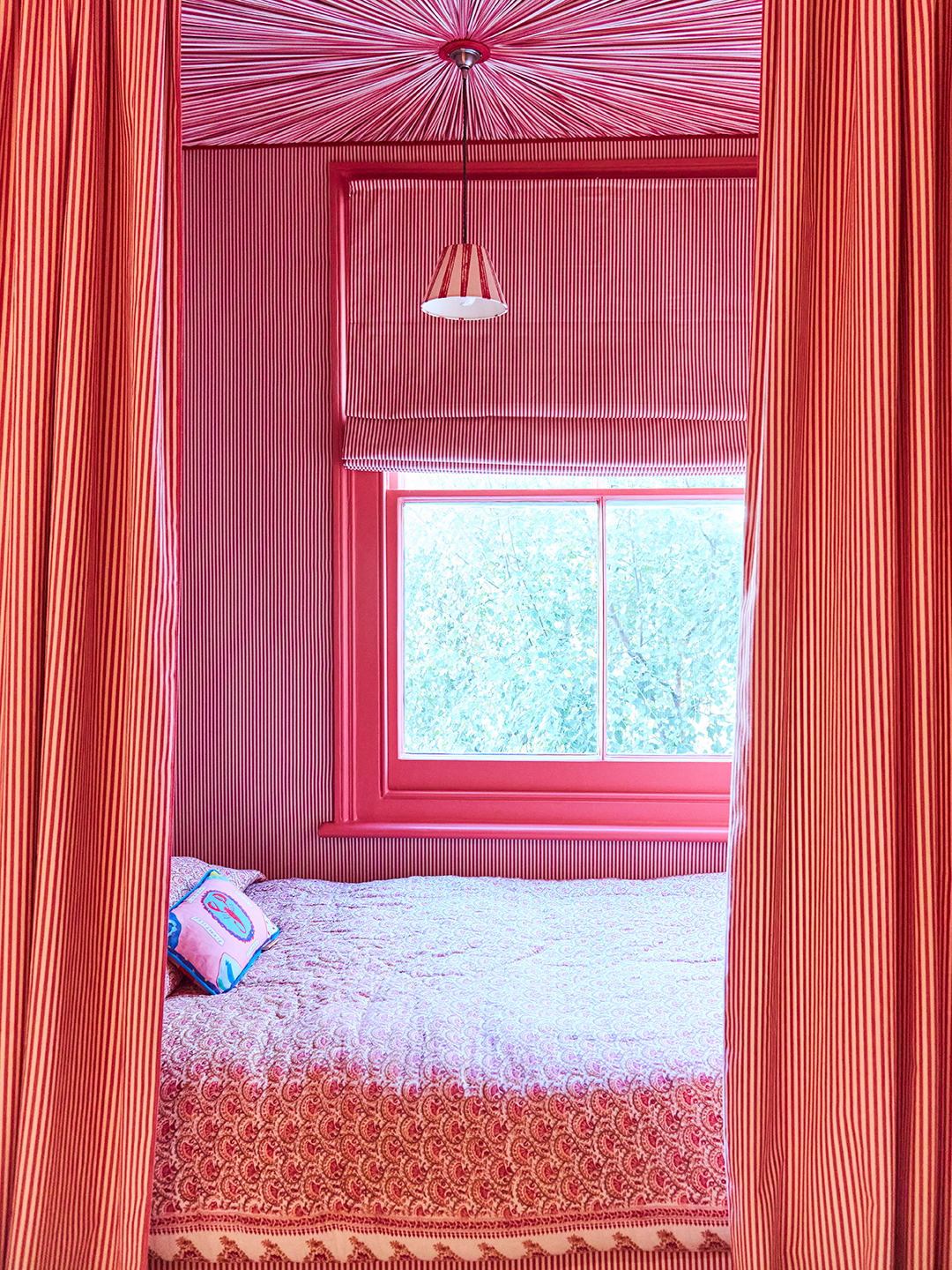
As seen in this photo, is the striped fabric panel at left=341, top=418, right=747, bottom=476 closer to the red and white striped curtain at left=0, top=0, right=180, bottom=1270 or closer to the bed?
the red and white striped curtain at left=0, top=0, right=180, bottom=1270

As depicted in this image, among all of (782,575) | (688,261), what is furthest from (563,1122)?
(688,261)

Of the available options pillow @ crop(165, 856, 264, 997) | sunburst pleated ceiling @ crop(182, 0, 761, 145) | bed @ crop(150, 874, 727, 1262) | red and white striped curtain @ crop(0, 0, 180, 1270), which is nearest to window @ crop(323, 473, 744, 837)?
pillow @ crop(165, 856, 264, 997)

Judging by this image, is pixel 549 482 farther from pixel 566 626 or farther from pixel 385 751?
pixel 385 751

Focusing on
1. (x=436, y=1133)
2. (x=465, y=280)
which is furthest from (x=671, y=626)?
(x=436, y=1133)

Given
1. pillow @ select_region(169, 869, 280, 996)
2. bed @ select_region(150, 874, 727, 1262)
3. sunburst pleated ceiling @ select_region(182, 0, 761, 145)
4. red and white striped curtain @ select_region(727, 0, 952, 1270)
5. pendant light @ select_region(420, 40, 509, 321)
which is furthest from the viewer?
pendant light @ select_region(420, 40, 509, 321)

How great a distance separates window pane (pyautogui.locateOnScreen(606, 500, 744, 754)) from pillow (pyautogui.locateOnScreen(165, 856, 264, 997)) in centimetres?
122

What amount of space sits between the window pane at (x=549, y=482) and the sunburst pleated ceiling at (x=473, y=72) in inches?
41.8

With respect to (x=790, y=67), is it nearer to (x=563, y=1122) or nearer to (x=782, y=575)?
(x=782, y=575)

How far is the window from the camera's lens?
10.4ft

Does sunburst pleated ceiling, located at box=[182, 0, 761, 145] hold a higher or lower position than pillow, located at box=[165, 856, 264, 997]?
higher

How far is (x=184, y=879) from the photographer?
248 cm

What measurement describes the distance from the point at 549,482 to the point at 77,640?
6.51 ft

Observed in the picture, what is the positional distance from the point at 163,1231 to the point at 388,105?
112 inches

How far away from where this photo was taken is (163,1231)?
1680 mm
